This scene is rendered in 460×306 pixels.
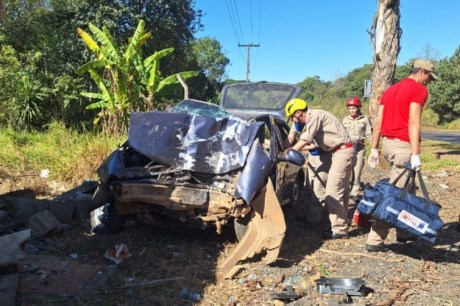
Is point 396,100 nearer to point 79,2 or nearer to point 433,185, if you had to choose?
point 433,185

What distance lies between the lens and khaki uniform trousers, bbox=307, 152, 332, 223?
6.27 m

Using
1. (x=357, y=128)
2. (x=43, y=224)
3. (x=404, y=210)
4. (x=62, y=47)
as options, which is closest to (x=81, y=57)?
(x=62, y=47)

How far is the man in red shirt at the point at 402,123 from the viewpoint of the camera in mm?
4949

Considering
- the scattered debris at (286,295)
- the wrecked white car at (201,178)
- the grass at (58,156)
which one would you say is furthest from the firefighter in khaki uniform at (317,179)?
the grass at (58,156)

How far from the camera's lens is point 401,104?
16.8ft

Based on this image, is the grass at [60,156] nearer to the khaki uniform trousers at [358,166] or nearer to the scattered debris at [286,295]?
the khaki uniform trousers at [358,166]

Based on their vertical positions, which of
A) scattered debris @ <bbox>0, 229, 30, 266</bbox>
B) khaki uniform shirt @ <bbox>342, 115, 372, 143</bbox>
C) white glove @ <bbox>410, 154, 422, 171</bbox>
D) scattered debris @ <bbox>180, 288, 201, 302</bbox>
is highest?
khaki uniform shirt @ <bbox>342, 115, 372, 143</bbox>

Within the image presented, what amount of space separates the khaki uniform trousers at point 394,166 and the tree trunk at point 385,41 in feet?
22.4

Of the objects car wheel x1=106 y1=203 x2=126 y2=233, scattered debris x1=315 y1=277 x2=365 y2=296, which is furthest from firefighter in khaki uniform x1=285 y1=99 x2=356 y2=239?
car wheel x1=106 y1=203 x2=126 y2=233

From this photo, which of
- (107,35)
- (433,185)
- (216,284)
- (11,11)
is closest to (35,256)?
(216,284)

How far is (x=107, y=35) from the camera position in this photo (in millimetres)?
13109

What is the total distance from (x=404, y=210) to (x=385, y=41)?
7758 millimetres

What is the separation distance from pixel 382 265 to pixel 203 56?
55.7 meters

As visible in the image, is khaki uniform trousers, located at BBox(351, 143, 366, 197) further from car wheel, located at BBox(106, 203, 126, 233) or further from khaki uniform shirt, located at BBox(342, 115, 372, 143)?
car wheel, located at BBox(106, 203, 126, 233)
